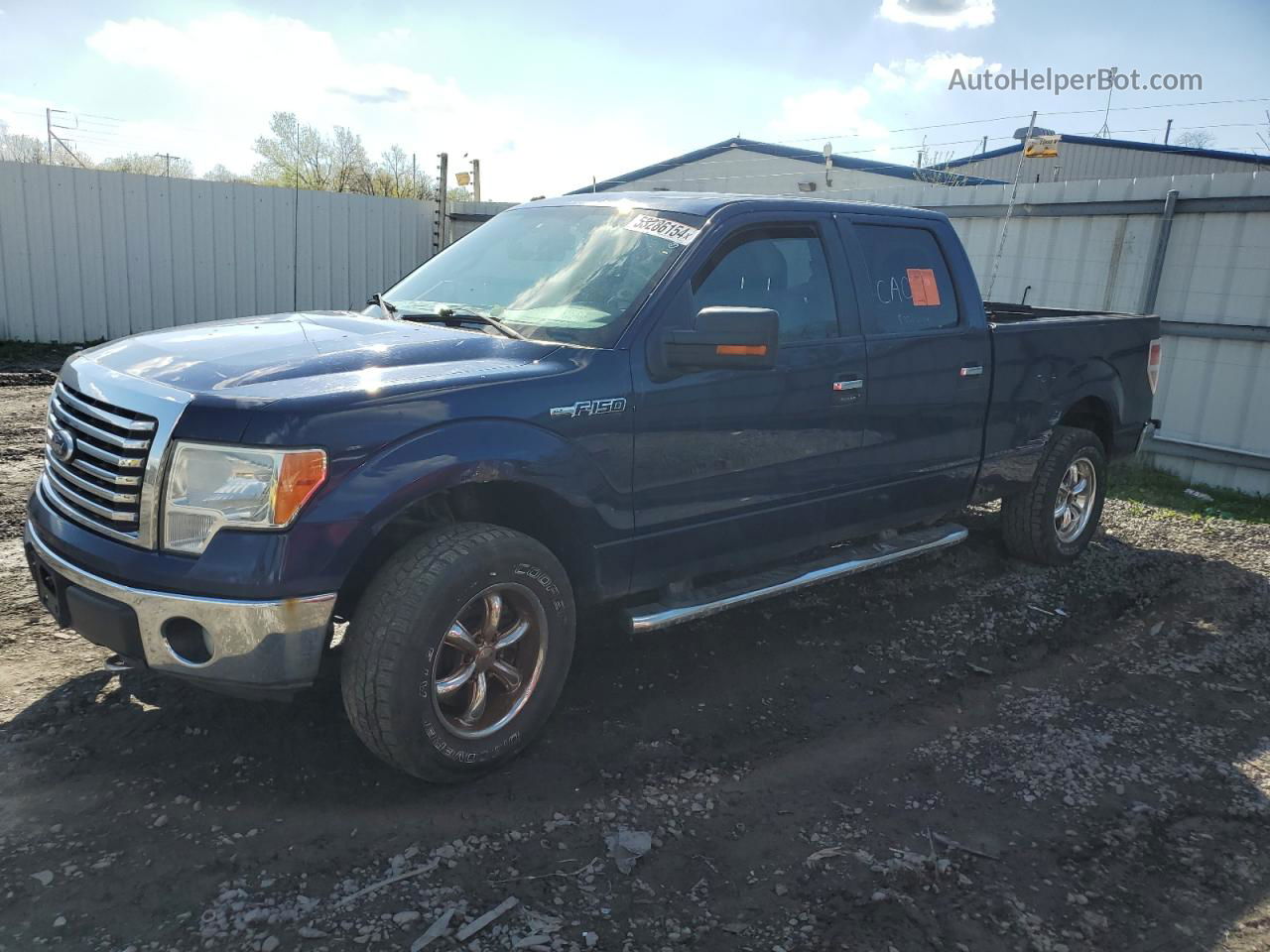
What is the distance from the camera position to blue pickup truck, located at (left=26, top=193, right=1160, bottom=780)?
2.84m

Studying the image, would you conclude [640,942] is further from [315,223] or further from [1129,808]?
[315,223]

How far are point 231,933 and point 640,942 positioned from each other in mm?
1076

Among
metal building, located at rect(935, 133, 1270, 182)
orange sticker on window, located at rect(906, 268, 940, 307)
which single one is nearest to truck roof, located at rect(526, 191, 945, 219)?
orange sticker on window, located at rect(906, 268, 940, 307)

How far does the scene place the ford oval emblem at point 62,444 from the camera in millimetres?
3166

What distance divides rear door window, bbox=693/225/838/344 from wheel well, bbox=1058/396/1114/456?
231 centimetres

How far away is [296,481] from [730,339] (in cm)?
156

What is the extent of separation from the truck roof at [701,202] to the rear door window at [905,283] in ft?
0.61

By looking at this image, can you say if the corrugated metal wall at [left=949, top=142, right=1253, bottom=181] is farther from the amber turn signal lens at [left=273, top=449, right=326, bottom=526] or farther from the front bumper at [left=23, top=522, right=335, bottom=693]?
the front bumper at [left=23, top=522, right=335, bottom=693]

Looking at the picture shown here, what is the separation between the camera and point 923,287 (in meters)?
4.88

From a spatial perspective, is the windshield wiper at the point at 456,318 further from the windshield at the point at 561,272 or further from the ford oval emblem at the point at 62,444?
the ford oval emblem at the point at 62,444

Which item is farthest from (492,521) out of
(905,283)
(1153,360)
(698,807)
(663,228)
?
(1153,360)

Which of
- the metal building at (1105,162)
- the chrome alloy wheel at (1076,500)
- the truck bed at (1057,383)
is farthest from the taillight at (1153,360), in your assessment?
the metal building at (1105,162)

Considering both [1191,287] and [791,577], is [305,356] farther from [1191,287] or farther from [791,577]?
[1191,287]

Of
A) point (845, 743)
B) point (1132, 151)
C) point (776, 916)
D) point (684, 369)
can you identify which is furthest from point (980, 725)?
→ point (1132, 151)
